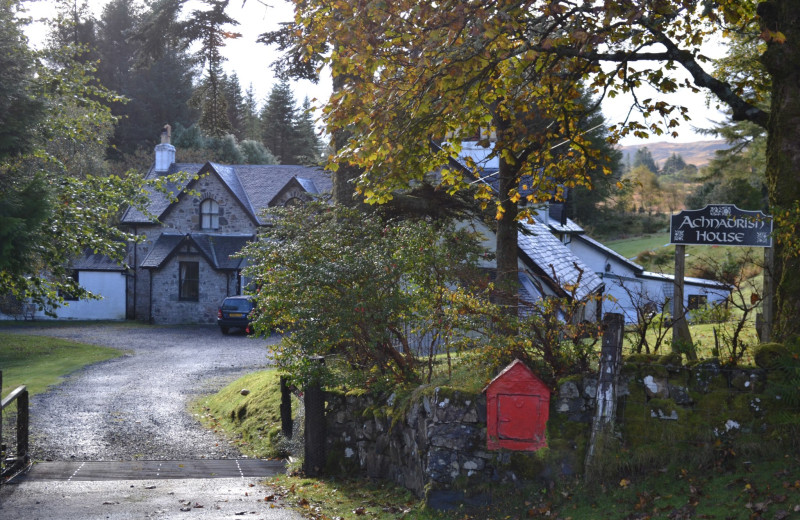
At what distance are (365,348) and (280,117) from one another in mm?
65998

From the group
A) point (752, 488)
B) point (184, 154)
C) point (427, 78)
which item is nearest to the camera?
point (752, 488)

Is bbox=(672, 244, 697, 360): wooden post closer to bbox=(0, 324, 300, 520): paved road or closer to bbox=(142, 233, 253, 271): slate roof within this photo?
bbox=(0, 324, 300, 520): paved road

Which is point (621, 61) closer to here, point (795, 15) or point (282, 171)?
point (795, 15)

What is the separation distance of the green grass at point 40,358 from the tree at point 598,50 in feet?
43.5

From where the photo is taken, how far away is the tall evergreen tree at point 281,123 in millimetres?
72938

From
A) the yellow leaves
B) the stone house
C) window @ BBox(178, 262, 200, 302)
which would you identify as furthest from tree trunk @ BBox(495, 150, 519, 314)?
window @ BBox(178, 262, 200, 302)

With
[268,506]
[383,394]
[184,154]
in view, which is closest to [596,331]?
[383,394]

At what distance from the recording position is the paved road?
811cm

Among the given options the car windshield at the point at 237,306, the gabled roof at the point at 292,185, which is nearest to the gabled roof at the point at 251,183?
the gabled roof at the point at 292,185

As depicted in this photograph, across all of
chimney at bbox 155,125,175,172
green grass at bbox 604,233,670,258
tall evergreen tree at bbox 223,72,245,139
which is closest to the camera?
chimney at bbox 155,125,175,172

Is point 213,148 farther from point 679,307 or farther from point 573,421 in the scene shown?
point 573,421

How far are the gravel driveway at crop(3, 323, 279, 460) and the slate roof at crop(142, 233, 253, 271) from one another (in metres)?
5.88

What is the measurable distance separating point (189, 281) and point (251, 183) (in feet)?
21.9

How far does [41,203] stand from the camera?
12633mm
